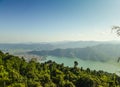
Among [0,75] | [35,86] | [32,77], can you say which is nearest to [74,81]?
[32,77]

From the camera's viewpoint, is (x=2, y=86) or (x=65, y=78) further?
(x=65, y=78)

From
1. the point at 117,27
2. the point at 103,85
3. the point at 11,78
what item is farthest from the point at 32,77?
the point at 117,27

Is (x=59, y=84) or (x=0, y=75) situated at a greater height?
(x=0, y=75)

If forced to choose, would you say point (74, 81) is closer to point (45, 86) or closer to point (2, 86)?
point (45, 86)

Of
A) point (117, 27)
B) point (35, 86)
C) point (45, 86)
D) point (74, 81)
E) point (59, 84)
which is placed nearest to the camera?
point (117, 27)

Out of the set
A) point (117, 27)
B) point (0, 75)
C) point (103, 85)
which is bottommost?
point (103, 85)

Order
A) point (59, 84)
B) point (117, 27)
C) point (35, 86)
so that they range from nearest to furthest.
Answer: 1. point (117, 27)
2. point (35, 86)
3. point (59, 84)

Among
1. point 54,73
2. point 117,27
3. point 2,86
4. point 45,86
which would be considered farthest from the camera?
point 54,73

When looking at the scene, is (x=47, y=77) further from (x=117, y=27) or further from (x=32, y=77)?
(x=117, y=27)

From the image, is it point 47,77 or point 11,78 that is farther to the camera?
point 47,77
